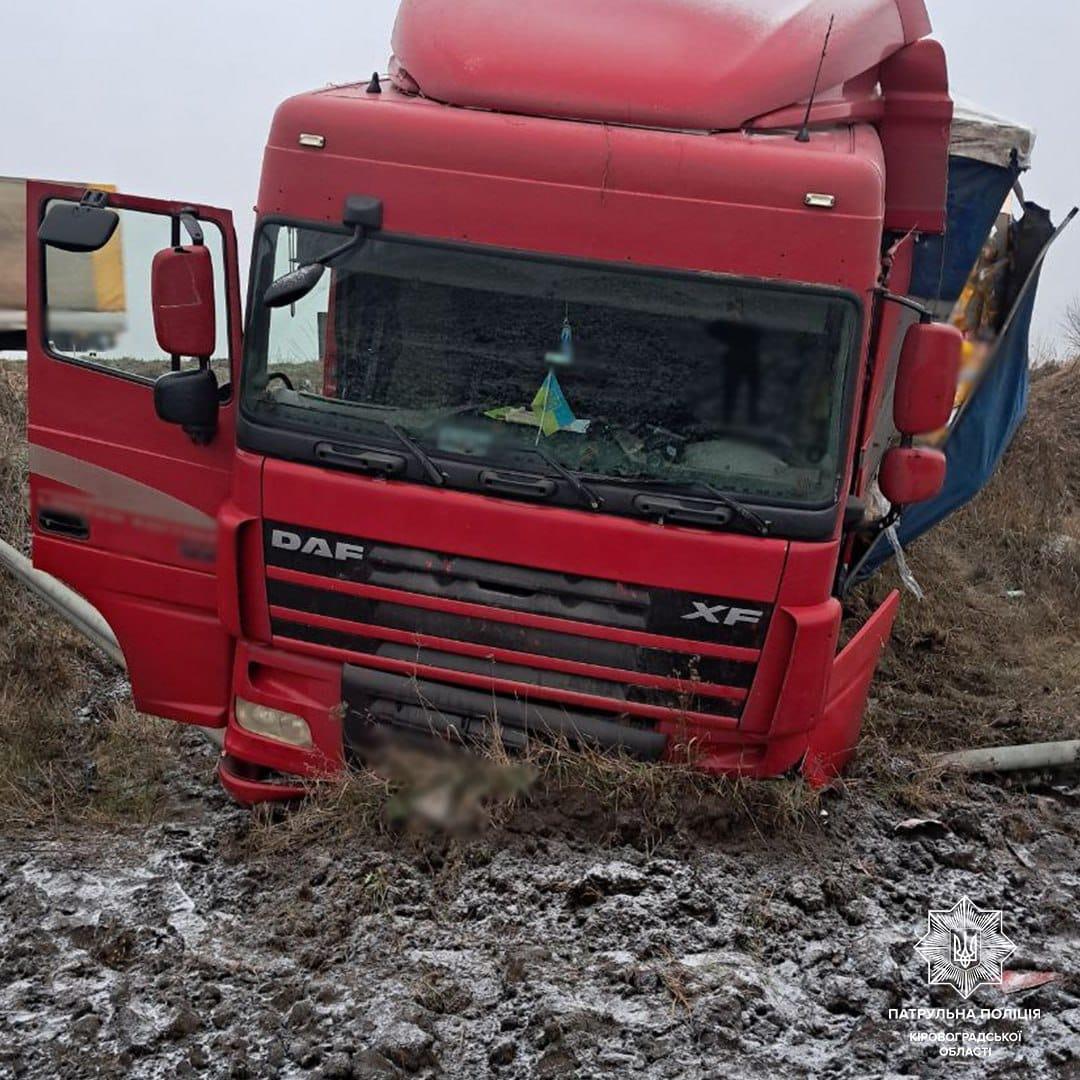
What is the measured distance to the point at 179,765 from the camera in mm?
6191

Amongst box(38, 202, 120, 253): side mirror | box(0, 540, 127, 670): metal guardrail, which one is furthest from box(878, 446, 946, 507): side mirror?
box(0, 540, 127, 670): metal guardrail

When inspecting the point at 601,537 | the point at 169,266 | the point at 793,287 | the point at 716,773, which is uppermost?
the point at 793,287

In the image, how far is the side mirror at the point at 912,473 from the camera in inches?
188

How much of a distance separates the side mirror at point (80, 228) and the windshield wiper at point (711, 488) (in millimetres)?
1798

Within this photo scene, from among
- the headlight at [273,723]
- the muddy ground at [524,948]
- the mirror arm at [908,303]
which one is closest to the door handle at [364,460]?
the headlight at [273,723]

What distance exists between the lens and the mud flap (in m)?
5.02

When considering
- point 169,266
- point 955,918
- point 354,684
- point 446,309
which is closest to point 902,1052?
point 955,918

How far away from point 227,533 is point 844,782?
2.45 m

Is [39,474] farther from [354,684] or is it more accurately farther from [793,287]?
[793,287]

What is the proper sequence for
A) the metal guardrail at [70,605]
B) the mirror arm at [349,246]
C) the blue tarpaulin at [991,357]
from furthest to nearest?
the blue tarpaulin at [991,357] → the metal guardrail at [70,605] → the mirror arm at [349,246]

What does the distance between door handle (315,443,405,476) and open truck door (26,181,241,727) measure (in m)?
0.55

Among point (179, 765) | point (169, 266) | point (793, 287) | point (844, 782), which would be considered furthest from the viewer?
point (179, 765)

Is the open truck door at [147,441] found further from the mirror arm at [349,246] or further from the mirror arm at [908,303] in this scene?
the mirror arm at [908,303]

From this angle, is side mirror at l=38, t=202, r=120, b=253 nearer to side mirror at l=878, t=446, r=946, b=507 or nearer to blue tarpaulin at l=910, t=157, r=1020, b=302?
side mirror at l=878, t=446, r=946, b=507
